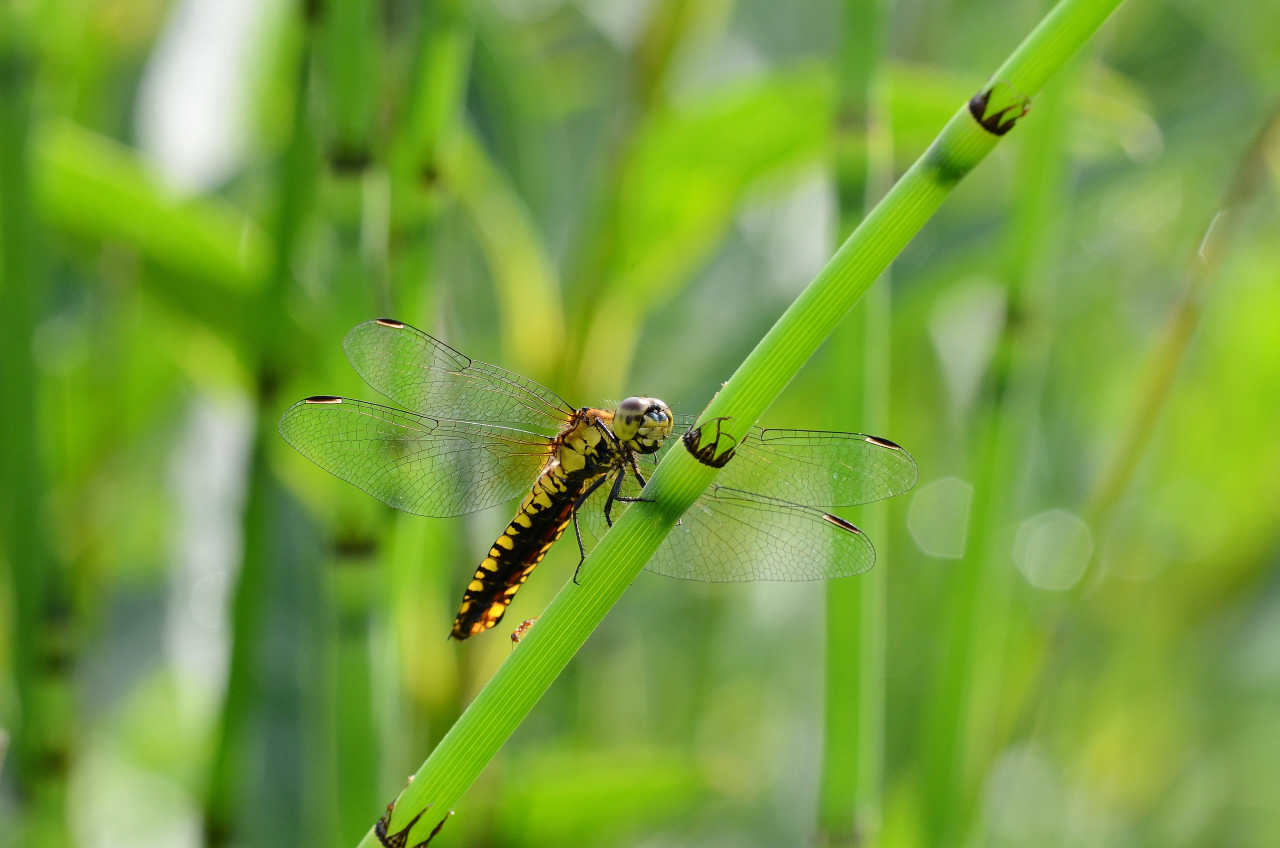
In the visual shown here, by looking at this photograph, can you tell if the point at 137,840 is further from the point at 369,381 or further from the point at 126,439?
the point at 369,381

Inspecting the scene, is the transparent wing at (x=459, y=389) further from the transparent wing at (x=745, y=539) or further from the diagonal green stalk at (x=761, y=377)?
the diagonal green stalk at (x=761, y=377)

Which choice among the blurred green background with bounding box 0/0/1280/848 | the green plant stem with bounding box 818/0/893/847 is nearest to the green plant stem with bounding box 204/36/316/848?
the blurred green background with bounding box 0/0/1280/848

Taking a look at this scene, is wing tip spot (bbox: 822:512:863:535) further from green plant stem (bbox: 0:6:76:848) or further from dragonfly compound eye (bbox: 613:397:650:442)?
green plant stem (bbox: 0:6:76:848)

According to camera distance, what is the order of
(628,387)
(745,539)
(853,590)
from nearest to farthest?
(853,590), (745,539), (628,387)

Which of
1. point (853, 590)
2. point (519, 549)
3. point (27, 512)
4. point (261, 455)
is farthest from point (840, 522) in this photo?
point (27, 512)

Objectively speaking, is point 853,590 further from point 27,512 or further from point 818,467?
point 27,512
